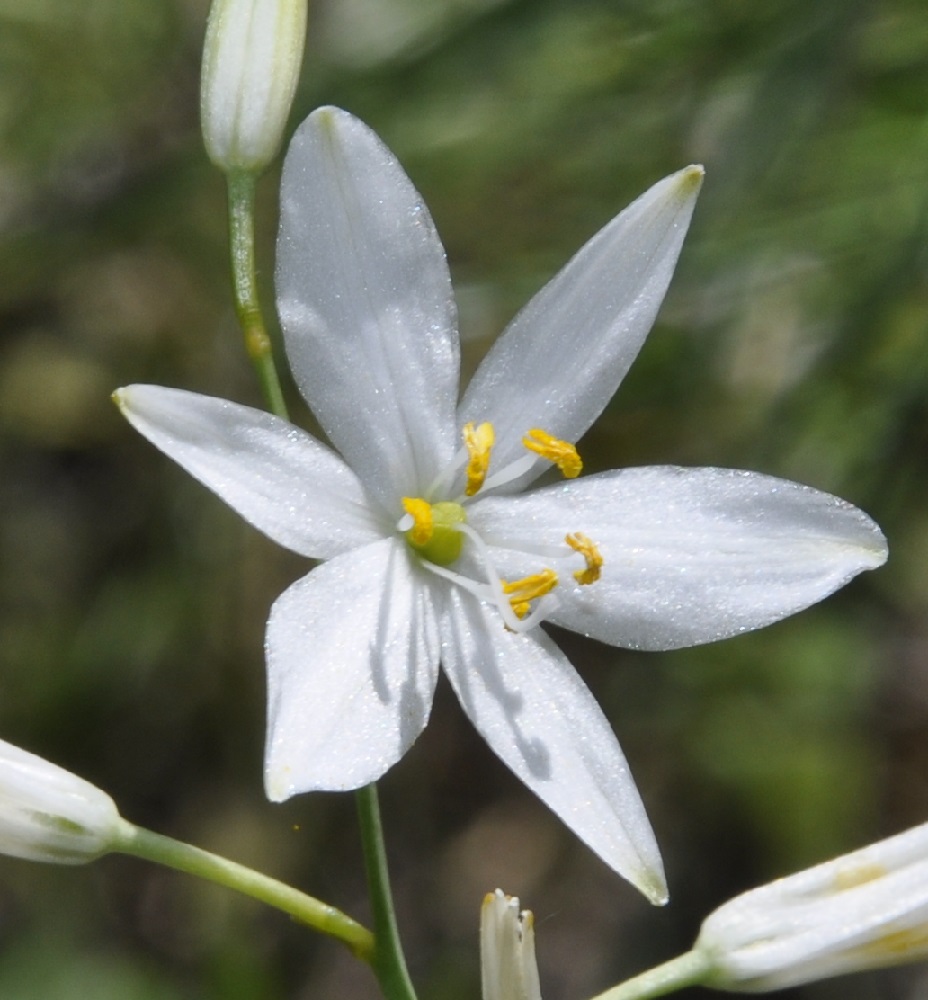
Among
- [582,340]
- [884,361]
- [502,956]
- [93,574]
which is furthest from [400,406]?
[93,574]

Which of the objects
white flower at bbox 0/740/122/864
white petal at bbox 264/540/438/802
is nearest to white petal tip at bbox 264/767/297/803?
white petal at bbox 264/540/438/802

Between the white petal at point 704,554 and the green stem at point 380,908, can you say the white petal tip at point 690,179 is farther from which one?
the green stem at point 380,908

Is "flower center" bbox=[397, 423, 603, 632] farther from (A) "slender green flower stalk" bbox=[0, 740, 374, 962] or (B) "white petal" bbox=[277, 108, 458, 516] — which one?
(A) "slender green flower stalk" bbox=[0, 740, 374, 962]

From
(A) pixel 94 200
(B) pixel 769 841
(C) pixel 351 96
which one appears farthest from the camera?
(B) pixel 769 841

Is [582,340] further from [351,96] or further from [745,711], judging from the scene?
[745,711]

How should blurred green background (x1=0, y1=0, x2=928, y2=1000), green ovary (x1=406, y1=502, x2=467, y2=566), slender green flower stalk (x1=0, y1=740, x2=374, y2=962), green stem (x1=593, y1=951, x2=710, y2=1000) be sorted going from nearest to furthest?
slender green flower stalk (x1=0, y1=740, x2=374, y2=962) → green stem (x1=593, y1=951, x2=710, y2=1000) → green ovary (x1=406, y1=502, x2=467, y2=566) → blurred green background (x1=0, y1=0, x2=928, y2=1000)

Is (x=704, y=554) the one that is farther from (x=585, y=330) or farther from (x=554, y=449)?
(x=585, y=330)
